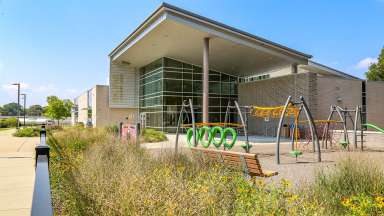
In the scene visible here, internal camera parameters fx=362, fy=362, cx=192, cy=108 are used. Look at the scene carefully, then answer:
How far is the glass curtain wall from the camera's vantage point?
112 ft

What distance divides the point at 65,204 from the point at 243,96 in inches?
1214

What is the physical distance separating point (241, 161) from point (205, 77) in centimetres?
1918

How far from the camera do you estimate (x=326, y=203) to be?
4.50m

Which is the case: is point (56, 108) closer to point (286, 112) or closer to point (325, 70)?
point (325, 70)

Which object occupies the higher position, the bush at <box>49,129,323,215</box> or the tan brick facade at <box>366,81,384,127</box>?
the tan brick facade at <box>366,81,384,127</box>

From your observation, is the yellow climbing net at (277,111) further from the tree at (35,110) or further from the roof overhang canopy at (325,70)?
the tree at (35,110)

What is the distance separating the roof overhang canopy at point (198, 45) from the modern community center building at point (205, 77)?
0.06m

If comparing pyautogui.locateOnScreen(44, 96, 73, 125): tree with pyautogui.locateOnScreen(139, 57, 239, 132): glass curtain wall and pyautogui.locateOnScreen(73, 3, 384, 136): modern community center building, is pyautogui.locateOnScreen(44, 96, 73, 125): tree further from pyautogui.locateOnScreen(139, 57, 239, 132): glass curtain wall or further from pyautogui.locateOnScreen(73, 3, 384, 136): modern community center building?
pyautogui.locateOnScreen(139, 57, 239, 132): glass curtain wall

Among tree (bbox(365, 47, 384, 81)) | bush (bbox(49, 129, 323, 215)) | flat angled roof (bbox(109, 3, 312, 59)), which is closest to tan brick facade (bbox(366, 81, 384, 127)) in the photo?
flat angled roof (bbox(109, 3, 312, 59))

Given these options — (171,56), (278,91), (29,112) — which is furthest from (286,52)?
(29,112)

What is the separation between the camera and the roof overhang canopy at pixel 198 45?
2350 centimetres

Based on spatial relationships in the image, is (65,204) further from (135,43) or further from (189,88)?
(189,88)

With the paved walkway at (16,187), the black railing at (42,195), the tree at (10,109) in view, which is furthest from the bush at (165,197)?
the tree at (10,109)

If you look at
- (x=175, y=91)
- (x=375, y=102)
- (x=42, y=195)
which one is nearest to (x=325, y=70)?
(x=375, y=102)
